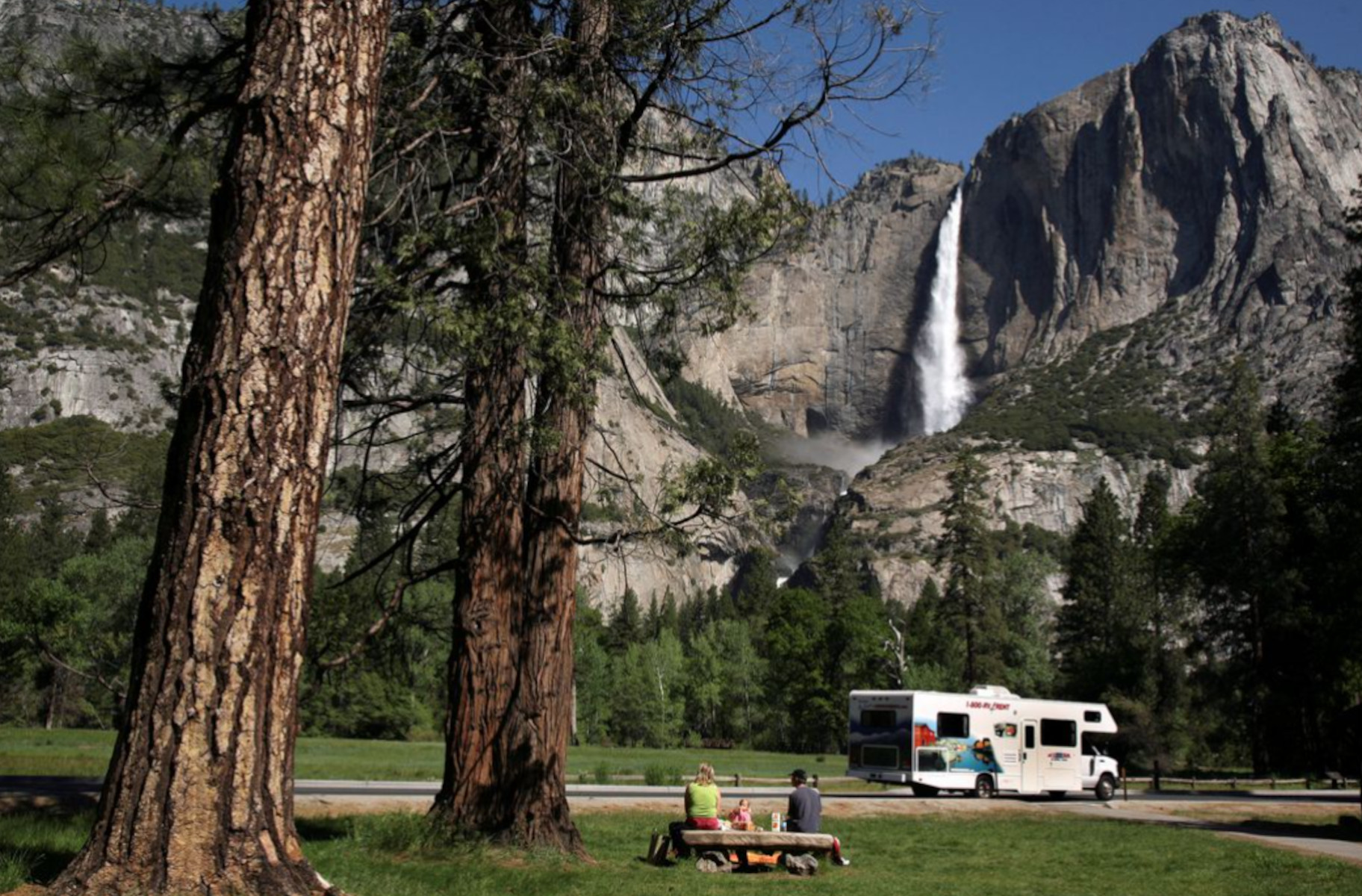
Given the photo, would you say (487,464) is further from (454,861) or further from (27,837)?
(27,837)

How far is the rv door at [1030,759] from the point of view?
33250mm

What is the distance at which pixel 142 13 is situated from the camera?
12.4 metres

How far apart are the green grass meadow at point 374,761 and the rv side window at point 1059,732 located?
8.39 metres

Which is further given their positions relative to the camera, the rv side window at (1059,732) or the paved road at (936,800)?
the rv side window at (1059,732)

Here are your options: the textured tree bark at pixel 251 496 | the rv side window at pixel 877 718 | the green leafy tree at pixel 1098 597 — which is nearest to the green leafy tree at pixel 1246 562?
the green leafy tree at pixel 1098 597

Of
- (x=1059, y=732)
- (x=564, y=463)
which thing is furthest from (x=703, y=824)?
(x=1059, y=732)

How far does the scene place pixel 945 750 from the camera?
104 feet

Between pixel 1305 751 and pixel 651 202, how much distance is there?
46.0 m

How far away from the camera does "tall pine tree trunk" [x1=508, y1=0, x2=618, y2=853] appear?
37.3ft

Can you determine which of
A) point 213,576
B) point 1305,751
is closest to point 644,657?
point 1305,751

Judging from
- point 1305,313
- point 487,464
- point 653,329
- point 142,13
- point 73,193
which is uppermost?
point 1305,313

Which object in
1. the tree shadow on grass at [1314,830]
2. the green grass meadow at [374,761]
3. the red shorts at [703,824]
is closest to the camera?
the red shorts at [703,824]

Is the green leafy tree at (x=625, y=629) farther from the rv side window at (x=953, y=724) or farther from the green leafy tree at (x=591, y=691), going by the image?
the rv side window at (x=953, y=724)

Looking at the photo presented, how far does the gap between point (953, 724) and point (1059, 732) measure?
4.18 meters
